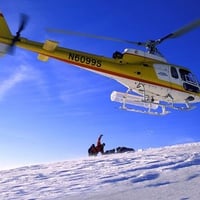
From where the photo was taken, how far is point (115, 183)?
7.88m

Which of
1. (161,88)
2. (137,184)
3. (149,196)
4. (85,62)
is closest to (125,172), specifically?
(137,184)

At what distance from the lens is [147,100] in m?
18.2

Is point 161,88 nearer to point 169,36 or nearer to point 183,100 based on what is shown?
point 183,100

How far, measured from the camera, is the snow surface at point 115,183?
6.57m

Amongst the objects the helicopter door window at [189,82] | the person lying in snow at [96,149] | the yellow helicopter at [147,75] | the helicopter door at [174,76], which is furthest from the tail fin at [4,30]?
the helicopter door window at [189,82]

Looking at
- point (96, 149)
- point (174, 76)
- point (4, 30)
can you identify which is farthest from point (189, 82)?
point (4, 30)

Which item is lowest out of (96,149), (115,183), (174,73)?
(115,183)

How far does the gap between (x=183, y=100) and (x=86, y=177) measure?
10497 millimetres

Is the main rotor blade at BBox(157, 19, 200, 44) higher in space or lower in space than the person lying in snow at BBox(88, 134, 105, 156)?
Result: higher

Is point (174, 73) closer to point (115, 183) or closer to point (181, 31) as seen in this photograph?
point (181, 31)

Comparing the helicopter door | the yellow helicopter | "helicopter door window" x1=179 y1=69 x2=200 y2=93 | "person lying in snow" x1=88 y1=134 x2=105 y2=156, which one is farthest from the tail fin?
"helicopter door window" x1=179 y1=69 x2=200 y2=93

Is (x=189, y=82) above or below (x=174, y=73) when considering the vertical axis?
below

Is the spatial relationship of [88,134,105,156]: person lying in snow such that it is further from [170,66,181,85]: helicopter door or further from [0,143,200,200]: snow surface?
[0,143,200,200]: snow surface

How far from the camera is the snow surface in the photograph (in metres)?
6.57
